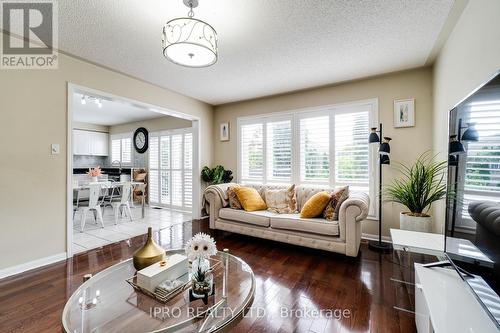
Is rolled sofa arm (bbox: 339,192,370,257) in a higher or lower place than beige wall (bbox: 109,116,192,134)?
lower

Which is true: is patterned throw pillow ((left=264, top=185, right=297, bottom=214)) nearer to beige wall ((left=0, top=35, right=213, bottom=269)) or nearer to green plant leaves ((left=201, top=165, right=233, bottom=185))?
green plant leaves ((left=201, top=165, right=233, bottom=185))

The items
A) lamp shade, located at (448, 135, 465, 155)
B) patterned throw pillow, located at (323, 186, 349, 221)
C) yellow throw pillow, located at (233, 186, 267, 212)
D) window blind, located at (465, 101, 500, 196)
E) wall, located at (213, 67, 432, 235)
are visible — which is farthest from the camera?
yellow throw pillow, located at (233, 186, 267, 212)

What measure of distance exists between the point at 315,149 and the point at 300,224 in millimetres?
1503

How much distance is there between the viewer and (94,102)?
16.2 ft

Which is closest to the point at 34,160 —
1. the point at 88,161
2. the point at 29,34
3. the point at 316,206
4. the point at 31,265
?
the point at 31,265

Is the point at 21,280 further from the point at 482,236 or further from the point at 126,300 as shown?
the point at 482,236

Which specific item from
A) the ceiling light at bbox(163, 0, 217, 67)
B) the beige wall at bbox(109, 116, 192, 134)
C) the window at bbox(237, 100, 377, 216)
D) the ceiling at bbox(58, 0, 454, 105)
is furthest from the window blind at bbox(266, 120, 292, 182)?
the ceiling light at bbox(163, 0, 217, 67)

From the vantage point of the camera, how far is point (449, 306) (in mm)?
1095

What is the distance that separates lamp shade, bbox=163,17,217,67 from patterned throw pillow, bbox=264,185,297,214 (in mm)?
2249

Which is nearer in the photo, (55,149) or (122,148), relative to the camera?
(55,149)

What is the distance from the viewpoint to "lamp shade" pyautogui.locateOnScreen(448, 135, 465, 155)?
122 cm

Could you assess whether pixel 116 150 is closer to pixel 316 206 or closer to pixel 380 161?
pixel 316 206

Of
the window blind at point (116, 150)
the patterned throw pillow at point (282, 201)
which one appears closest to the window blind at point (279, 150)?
the patterned throw pillow at point (282, 201)

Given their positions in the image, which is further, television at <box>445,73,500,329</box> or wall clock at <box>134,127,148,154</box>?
wall clock at <box>134,127,148,154</box>
